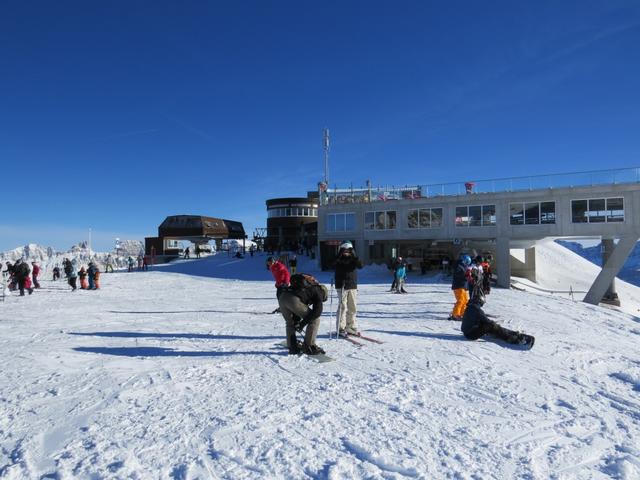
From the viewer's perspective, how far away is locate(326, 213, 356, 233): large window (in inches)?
1224

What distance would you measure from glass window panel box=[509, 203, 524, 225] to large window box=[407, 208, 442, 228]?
4.57 metres

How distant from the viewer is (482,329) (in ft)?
24.8

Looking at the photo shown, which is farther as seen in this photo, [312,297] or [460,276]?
[460,276]

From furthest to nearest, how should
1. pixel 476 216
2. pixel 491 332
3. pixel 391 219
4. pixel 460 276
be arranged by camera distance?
pixel 391 219
pixel 476 216
pixel 460 276
pixel 491 332

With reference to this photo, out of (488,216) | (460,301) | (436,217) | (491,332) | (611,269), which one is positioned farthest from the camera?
(436,217)

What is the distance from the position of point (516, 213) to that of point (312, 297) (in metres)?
23.6

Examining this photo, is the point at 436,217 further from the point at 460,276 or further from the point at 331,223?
the point at 460,276

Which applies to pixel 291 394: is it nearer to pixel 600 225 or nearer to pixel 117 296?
pixel 117 296

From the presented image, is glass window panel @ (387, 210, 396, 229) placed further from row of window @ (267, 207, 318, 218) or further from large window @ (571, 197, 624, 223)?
row of window @ (267, 207, 318, 218)

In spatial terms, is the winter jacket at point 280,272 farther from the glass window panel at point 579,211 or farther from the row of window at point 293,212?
the row of window at point 293,212

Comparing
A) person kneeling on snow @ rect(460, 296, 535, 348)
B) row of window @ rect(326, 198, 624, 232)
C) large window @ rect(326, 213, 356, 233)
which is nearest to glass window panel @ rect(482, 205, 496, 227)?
row of window @ rect(326, 198, 624, 232)

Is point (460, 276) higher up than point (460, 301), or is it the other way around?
point (460, 276)

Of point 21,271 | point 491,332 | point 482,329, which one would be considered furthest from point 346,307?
point 21,271

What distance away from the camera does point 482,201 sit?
2647 centimetres
